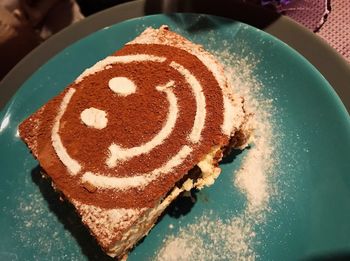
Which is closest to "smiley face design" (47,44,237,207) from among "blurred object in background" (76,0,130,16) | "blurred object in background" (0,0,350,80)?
"blurred object in background" (0,0,350,80)

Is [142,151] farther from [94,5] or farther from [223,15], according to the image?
[94,5]

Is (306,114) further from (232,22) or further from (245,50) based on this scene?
(232,22)

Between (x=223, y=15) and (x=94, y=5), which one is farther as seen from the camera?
(x=94, y=5)

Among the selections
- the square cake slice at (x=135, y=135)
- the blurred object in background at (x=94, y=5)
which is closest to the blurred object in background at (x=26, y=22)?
the blurred object in background at (x=94, y=5)

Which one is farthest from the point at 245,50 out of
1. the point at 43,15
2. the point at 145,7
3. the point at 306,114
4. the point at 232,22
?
the point at 43,15

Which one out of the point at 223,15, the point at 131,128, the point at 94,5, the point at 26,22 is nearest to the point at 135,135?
the point at 131,128
